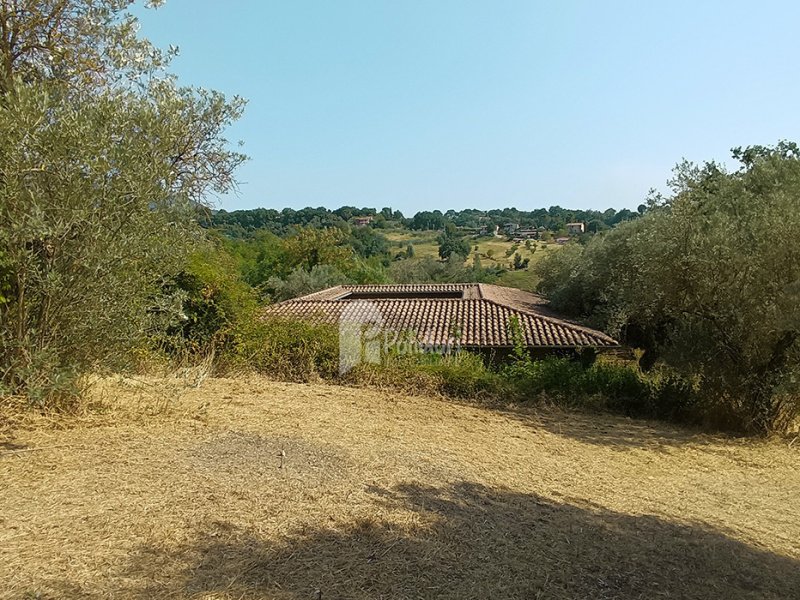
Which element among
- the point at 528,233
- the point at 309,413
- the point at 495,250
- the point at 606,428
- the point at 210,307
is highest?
the point at 528,233

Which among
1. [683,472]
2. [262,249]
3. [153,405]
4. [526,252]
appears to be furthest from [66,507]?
[526,252]

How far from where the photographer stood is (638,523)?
15.7 ft

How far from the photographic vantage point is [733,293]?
916cm

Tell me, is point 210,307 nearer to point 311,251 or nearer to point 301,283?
point 301,283

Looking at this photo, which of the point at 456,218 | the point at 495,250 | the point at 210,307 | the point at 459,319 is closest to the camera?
the point at 210,307

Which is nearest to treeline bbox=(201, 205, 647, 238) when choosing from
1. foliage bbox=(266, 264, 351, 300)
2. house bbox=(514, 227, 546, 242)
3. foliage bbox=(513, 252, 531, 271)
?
house bbox=(514, 227, 546, 242)

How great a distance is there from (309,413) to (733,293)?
23.0ft

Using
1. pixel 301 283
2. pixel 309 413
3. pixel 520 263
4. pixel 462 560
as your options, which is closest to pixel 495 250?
pixel 520 263

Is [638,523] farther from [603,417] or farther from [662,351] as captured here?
[662,351]

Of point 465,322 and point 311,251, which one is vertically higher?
point 311,251

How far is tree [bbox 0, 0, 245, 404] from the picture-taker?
4309 millimetres

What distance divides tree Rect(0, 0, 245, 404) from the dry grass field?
96 centimetres

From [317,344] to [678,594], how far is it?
793 centimetres

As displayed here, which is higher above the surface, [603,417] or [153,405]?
[153,405]
